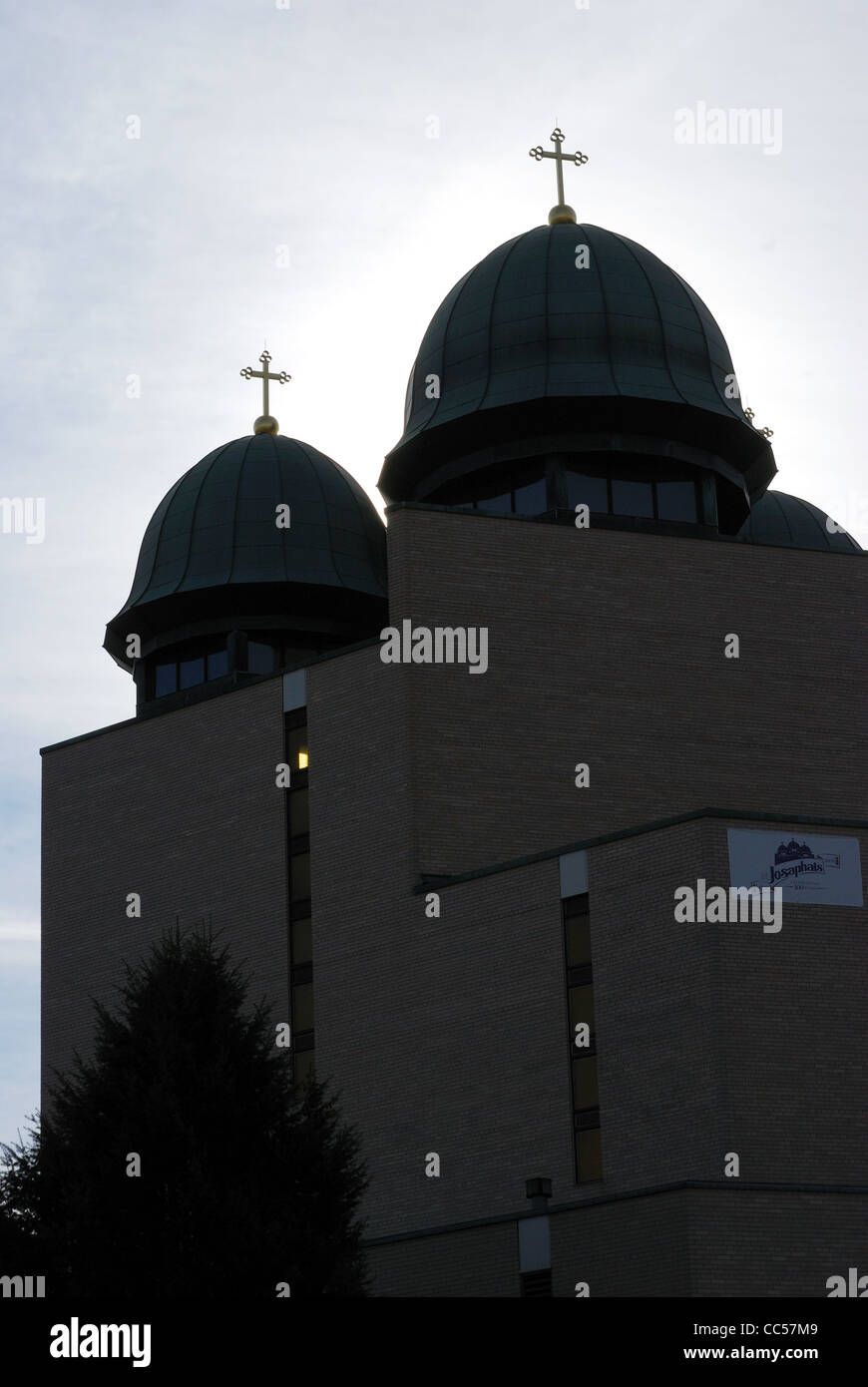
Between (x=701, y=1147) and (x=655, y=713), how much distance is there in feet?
31.9

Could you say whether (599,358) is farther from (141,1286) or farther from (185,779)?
(141,1286)

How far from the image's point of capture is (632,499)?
136 ft

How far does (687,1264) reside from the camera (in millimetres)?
29672

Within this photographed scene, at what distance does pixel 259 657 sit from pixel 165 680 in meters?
2.17

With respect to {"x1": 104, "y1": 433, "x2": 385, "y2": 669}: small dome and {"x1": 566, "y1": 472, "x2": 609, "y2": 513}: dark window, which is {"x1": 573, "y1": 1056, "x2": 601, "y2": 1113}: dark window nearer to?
{"x1": 566, "y1": 472, "x2": 609, "y2": 513}: dark window

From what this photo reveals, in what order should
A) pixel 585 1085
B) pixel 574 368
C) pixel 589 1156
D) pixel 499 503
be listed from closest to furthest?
pixel 589 1156 < pixel 585 1085 < pixel 574 368 < pixel 499 503

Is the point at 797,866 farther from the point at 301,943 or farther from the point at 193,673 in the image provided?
the point at 193,673

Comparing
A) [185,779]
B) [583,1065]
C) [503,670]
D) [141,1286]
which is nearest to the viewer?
[141,1286]

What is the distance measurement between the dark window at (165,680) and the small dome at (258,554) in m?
0.51

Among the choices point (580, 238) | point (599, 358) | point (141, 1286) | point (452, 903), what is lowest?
point (141, 1286)

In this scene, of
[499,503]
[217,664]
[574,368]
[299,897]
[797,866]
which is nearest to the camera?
[797,866]

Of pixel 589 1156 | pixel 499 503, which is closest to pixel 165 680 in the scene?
pixel 499 503

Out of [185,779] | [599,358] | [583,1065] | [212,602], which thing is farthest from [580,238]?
[583,1065]

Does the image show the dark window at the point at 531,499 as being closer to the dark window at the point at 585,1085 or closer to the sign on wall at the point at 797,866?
the sign on wall at the point at 797,866
